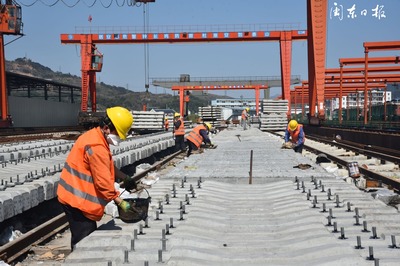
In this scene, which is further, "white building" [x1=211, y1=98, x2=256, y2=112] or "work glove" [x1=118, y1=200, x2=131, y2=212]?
"white building" [x1=211, y1=98, x2=256, y2=112]

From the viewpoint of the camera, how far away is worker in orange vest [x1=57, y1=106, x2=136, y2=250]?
13.5ft

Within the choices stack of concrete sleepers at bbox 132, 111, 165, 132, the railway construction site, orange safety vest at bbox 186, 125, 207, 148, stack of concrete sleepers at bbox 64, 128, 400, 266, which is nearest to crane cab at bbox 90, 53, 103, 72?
stack of concrete sleepers at bbox 132, 111, 165, 132

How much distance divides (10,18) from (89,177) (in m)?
28.1

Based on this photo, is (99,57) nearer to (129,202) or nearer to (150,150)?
(150,150)

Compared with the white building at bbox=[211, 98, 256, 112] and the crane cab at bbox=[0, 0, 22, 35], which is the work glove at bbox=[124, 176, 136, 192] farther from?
the white building at bbox=[211, 98, 256, 112]

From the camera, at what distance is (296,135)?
14672mm

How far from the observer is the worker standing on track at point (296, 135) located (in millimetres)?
14020

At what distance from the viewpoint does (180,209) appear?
5.60 m

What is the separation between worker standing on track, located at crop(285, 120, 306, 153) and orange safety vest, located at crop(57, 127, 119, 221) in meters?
10.1

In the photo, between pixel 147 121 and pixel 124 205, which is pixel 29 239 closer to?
pixel 124 205

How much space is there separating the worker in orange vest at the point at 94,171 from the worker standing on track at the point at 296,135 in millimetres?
10063

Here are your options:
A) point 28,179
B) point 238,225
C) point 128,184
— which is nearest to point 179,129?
point 28,179

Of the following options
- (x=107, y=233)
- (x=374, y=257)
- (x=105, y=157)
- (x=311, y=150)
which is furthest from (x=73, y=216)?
(x=311, y=150)

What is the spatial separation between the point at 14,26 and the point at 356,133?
1972 centimetres
